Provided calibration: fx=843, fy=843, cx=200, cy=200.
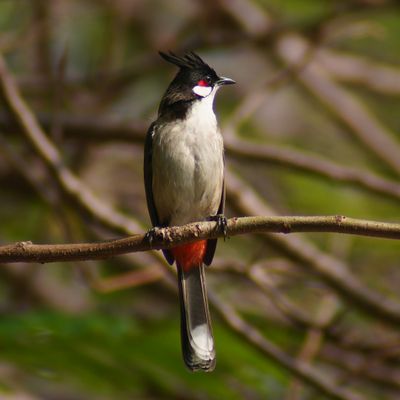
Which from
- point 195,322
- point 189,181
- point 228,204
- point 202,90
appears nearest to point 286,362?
point 195,322

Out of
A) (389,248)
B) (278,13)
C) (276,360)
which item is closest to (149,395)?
(276,360)

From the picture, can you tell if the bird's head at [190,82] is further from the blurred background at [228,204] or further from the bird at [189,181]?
the blurred background at [228,204]

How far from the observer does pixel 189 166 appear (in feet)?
11.7

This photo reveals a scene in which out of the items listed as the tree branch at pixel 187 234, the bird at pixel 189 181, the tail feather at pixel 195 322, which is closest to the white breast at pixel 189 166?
the bird at pixel 189 181

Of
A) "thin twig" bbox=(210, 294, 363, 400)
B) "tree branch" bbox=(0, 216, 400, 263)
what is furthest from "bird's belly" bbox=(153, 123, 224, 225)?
"tree branch" bbox=(0, 216, 400, 263)

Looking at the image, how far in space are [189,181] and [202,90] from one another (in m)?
→ 0.51

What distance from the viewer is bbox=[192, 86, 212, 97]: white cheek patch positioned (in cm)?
384

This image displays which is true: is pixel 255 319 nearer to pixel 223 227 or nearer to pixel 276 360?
pixel 276 360

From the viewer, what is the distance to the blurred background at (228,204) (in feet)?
12.4

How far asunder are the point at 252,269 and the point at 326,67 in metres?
2.94

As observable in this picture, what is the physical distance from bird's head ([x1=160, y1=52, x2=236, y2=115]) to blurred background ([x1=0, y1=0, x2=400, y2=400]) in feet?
1.67

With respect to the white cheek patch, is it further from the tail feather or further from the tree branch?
the tree branch

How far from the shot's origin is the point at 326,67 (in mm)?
6465

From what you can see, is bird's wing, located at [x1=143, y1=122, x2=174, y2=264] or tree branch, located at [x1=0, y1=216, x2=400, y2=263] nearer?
tree branch, located at [x1=0, y1=216, x2=400, y2=263]
